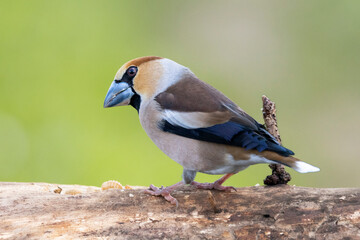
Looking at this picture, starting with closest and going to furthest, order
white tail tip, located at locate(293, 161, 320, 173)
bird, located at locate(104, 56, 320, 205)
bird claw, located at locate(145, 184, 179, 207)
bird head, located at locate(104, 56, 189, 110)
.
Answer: white tail tip, located at locate(293, 161, 320, 173), bird, located at locate(104, 56, 320, 205), bird claw, located at locate(145, 184, 179, 207), bird head, located at locate(104, 56, 189, 110)

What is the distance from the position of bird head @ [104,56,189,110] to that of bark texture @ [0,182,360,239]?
1.68ft

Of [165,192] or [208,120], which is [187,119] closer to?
[208,120]

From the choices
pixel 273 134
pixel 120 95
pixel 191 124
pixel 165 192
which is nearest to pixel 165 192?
pixel 165 192

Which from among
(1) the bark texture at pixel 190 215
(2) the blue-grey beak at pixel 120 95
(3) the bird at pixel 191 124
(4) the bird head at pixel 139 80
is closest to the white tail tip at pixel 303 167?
(3) the bird at pixel 191 124

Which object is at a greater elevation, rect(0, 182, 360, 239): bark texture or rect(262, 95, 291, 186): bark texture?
rect(262, 95, 291, 186): bark texture

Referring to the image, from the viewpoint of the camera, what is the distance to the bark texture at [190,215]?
246 centimetres

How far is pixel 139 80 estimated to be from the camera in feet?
9.38

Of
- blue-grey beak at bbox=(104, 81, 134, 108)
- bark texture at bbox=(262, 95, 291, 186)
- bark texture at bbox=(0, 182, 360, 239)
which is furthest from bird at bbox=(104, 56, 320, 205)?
bark texture at bbox=(262, 95, 291, 186)

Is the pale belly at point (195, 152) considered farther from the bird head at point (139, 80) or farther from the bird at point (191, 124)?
the bird head at point (139, 80)

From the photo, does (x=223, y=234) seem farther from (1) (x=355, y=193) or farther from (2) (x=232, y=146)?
(1) (x=355, y=193)

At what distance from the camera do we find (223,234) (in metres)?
2.47

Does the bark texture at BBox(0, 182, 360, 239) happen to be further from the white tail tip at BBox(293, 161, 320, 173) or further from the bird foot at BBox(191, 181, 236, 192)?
the white tail tip at BBox(293, 161, 320, 173)

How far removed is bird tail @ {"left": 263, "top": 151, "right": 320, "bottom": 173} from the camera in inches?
96.0

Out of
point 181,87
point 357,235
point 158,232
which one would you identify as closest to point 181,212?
point 158,232
